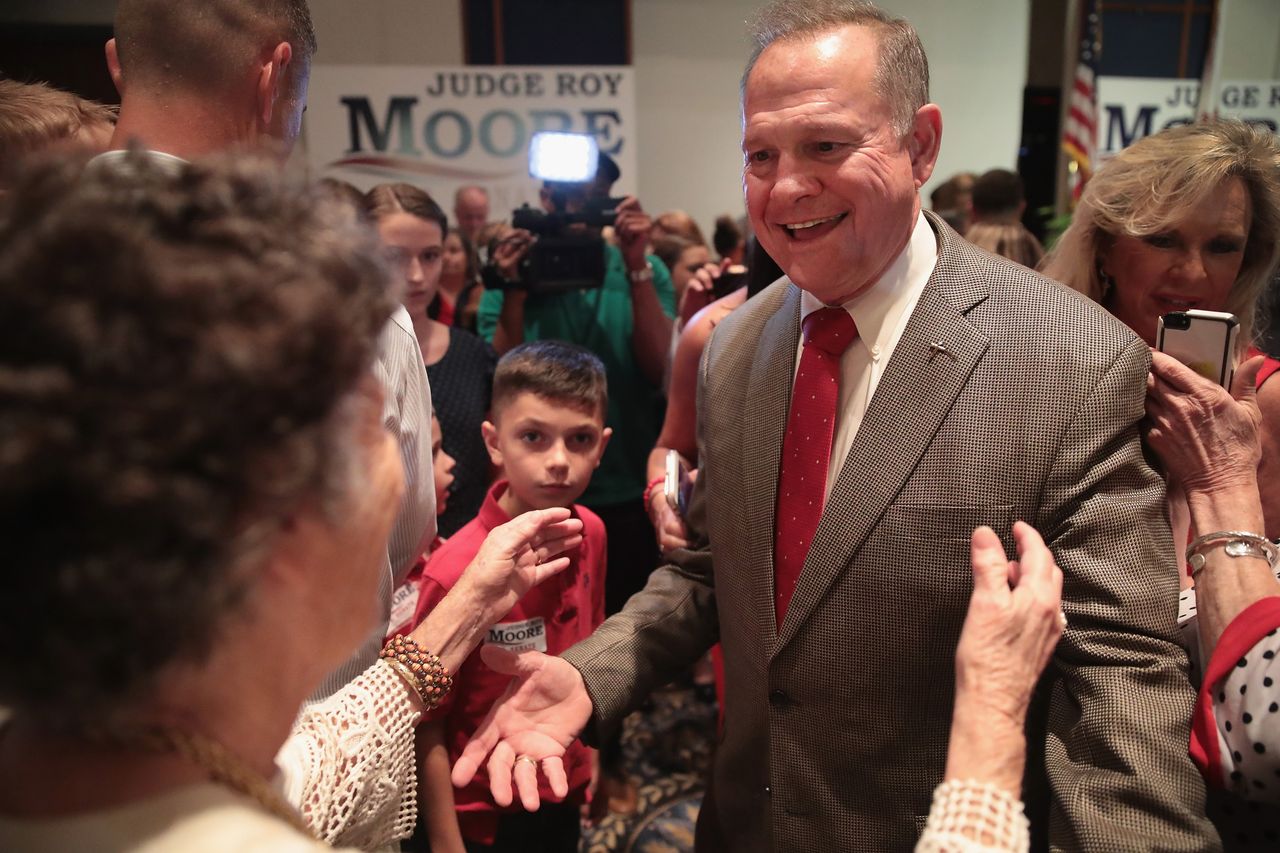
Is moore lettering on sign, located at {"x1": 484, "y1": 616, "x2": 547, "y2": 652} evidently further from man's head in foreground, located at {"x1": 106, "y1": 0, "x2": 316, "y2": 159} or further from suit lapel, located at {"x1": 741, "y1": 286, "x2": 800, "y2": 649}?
man's head in foreground, located at {"x1": 106, "y1": 0, "x2": 316, "y2": 159}

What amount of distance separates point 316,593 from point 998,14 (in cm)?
783

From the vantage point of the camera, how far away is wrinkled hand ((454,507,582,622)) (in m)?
1.48

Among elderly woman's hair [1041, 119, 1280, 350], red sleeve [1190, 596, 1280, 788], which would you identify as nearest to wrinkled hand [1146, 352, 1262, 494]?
red sleeve [1190, 596, 1280, 788]

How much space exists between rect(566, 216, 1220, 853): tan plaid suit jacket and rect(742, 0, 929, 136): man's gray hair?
21cm

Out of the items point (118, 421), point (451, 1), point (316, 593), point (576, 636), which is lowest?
point (576, 636)

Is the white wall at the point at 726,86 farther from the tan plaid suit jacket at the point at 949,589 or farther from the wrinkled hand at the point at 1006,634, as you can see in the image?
Result: the wrinkled hand at the point at 1006,634

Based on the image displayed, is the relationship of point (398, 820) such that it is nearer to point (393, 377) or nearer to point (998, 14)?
point (393, 377)

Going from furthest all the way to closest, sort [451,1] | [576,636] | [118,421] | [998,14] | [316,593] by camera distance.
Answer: [998,14], [451,1], [576,636], [316,593], [118,421]

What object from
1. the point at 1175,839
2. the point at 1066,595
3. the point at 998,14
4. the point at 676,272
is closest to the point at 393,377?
the point at 1066,595

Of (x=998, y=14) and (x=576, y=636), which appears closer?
(x=576, y=636)

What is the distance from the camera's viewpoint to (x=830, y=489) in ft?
4.68

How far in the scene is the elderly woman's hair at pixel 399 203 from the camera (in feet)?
9.04

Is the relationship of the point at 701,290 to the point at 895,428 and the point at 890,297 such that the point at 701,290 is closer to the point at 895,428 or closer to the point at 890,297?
the point at 890,297

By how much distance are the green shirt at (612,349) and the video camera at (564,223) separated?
9cm
